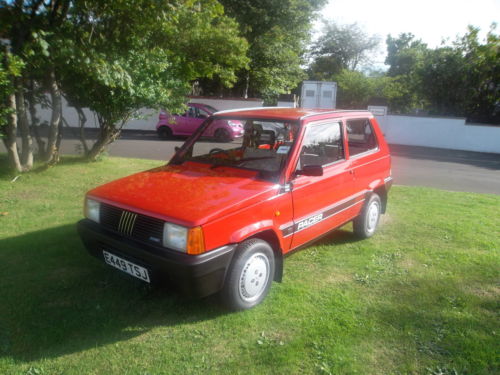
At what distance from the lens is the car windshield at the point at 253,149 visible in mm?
3738

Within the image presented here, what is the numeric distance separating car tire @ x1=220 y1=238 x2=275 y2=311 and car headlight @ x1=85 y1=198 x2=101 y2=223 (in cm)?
133

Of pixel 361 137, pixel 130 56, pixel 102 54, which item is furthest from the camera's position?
pixel 130 56

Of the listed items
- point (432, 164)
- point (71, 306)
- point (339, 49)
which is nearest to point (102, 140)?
point (71, 306)

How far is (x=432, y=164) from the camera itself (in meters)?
12.6

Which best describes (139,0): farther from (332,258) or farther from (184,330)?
(184,330)

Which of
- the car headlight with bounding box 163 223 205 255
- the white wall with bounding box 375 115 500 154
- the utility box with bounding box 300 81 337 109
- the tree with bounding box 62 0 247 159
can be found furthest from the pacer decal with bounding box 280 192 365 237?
the utility box with bounding box 300 81 337 109

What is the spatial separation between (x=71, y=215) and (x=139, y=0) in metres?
4.16

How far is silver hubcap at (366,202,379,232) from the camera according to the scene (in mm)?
5023

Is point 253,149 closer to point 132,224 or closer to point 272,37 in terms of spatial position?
point 132,224

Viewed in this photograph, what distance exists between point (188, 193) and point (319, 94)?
18153mm

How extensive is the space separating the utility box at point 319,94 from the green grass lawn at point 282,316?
1589 centimetres

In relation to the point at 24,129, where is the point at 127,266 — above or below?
below

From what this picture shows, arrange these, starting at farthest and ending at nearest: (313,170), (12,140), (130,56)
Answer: (130,56) < (12,140) < (313,170)

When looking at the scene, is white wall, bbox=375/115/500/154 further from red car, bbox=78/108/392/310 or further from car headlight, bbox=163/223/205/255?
car headlight, bbox=163/223/205/255
